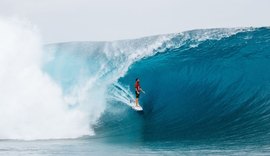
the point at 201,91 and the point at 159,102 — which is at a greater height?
the point at 201,91

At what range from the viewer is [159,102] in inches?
728

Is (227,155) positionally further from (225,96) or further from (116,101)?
(116,101)

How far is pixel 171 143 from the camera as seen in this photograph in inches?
537

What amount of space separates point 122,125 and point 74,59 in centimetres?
1136

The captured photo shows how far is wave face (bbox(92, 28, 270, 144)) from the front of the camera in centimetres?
1509

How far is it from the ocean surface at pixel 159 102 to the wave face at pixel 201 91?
3 cm

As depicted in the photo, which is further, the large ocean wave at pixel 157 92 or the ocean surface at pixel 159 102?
the large ocean wave at pixel 157 92

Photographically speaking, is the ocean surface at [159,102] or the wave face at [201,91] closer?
the ocean surface at [159,102]

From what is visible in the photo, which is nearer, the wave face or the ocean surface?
the ocean surface

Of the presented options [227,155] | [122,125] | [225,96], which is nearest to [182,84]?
[225,96]

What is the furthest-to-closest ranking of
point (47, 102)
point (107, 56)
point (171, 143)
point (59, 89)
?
point (107, 56) → point (59, 89) → point (47, 102) → point (171, 143)

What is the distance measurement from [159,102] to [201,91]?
1.45 metres

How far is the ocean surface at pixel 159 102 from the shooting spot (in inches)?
535

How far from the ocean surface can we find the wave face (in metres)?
0.03
